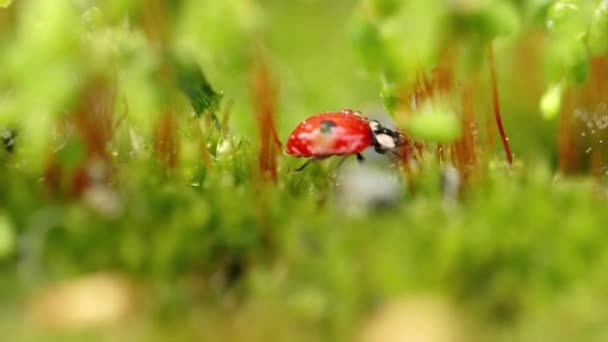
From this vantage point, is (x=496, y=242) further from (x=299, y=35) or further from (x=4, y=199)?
(x=299, y=35)

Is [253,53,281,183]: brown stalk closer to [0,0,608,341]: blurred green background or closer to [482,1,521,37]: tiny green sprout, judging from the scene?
[0,0,608,341]: blurred green background

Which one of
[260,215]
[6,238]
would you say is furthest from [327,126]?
[6,238]

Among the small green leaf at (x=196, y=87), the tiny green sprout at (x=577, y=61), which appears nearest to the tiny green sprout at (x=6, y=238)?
the small green leaf at (x=196, y=87)

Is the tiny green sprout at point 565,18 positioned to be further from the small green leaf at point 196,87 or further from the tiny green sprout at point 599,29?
the small green leaf at point 196,87

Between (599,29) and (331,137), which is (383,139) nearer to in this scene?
(331,137)

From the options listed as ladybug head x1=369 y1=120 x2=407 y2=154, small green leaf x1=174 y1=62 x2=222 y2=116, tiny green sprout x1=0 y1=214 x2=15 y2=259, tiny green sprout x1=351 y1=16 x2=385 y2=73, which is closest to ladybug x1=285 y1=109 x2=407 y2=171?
ladybug head x1=369 y1=120 x2=407 y2=154
